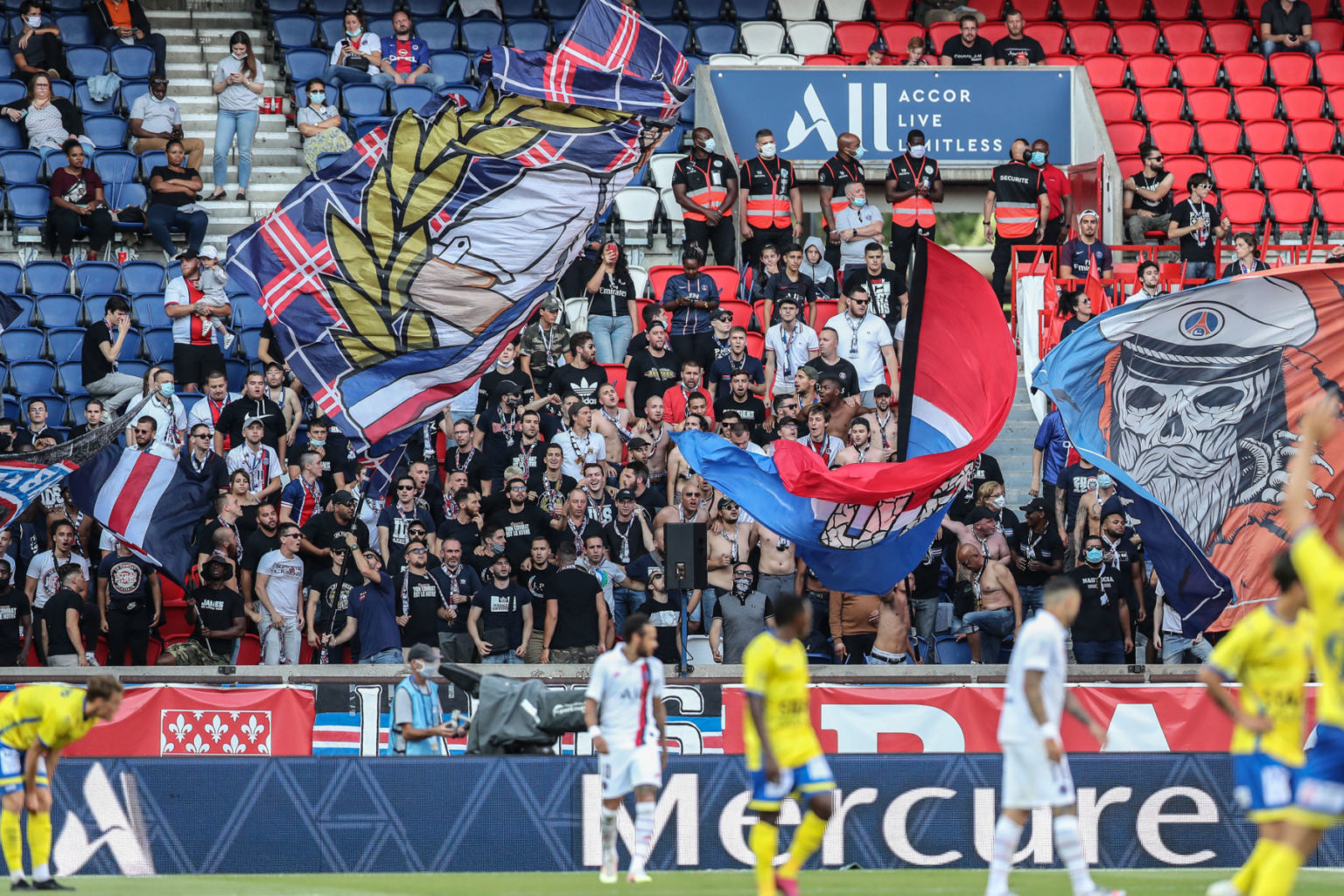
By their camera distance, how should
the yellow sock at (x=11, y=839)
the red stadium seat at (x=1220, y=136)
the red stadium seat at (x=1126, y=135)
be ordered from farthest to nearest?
the red stadium seat at (x=1220, y=136) < the red stadium seat at (x=1126, y=135) < the yellow sock at (x=11, y=839)

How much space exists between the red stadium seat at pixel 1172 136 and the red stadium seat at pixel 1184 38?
216 cm

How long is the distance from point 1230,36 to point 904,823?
57.6ft

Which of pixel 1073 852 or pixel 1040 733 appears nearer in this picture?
pixel 1073 852

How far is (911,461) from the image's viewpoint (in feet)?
48.5

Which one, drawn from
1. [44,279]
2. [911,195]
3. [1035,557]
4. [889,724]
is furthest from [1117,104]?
[44,279]

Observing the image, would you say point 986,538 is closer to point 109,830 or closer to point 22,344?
point 109,830

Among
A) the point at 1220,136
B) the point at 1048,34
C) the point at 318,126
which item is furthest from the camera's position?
the point at 1048,34

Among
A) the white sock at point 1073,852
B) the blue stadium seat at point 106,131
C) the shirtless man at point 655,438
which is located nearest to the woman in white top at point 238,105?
the blue stadium seat at point 106,131

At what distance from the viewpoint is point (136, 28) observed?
24.5 m

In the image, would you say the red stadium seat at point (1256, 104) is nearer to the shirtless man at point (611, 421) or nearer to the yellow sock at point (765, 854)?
the shirtless man at point (611, 421)

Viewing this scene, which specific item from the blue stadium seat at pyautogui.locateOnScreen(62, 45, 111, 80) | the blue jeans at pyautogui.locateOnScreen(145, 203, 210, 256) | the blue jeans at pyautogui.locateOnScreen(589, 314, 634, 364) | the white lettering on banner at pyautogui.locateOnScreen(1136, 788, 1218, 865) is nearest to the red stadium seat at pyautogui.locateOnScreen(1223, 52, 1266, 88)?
the blue jeans at pyautogui.locateOnScreen(589, 314, 634, 364)

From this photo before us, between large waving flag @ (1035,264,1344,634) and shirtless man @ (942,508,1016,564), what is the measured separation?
5.14 ft

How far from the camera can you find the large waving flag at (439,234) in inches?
589

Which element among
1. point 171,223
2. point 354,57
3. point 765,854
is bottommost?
point 765,854
